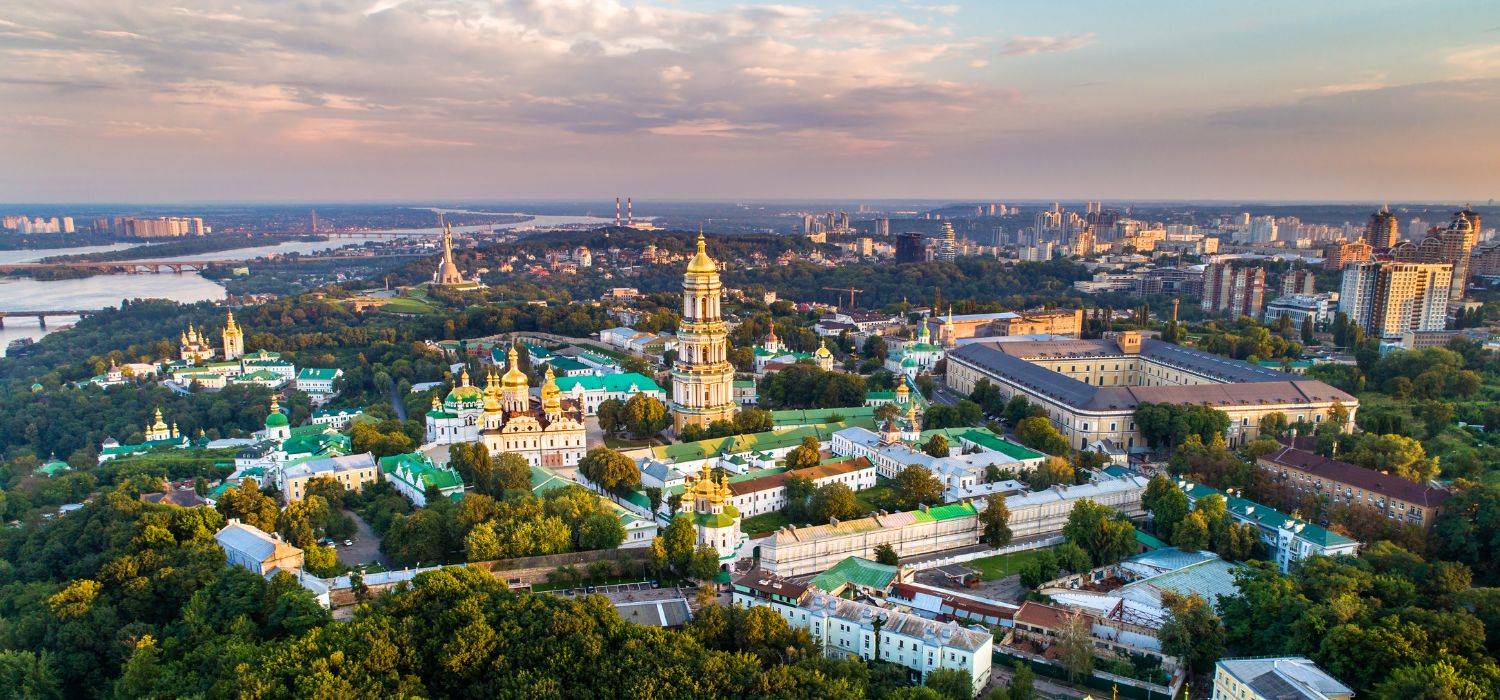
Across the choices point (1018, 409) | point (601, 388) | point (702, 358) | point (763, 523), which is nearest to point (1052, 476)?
point (763, 523)

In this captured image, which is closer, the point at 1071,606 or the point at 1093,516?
the point at 1071,606

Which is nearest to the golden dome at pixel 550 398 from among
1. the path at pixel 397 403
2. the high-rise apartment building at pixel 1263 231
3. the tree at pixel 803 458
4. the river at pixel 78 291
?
the tree at pixel 803 458

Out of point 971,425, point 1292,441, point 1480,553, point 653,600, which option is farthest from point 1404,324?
point 653,600

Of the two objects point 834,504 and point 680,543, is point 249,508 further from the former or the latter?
point 834,504

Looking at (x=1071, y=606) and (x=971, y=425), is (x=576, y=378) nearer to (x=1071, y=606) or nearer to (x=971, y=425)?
(x=971, y=425)

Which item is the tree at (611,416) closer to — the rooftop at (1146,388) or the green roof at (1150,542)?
the rooftop at (1146,388)

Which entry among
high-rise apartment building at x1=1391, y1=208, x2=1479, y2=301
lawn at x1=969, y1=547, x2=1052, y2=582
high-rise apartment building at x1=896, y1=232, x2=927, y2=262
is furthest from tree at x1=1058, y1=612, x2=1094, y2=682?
high-rise apartment building at x1=896, y1=232, x2=927, y2=262

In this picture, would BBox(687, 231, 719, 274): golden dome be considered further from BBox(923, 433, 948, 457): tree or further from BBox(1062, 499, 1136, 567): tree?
BBox(1062, 499, 1136, 567): tree
